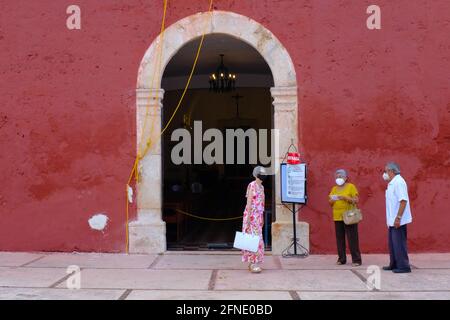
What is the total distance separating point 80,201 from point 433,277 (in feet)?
16.2

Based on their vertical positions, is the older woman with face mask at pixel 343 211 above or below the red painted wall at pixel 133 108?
below

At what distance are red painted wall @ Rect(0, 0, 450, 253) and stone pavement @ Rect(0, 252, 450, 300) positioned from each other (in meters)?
0.56

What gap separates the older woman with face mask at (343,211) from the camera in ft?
24.4

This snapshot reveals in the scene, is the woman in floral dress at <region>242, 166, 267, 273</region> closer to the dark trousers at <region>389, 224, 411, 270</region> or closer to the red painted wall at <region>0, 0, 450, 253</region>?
the red painted wall at <region>0, 0, 450, 253</region>

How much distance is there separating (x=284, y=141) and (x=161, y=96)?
6.36 feet

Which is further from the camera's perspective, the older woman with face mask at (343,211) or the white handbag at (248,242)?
the older woman with face mask at (343,211)

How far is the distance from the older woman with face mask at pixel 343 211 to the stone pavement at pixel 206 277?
19cm

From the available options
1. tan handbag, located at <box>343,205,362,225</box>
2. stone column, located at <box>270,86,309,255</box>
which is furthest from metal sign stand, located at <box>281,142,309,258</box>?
tan handbag, located at <box>343,205,362,225</box>

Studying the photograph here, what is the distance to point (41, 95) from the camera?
27.9 ft

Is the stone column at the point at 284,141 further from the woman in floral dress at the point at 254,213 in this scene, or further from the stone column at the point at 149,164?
the stone column at the point at 149,164

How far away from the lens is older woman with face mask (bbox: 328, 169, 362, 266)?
24.4 ft

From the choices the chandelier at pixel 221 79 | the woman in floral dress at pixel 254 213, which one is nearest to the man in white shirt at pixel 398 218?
the woman in floral dress at pixel 254 213

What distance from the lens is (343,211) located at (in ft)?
24.5

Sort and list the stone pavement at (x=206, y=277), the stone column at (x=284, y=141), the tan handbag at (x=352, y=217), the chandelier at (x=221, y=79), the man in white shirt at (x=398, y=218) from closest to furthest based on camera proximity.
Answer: the stone pavement at (x=206, y=277), the man in white shirt at (x=398, y=218), the tan handbag at (x=352, y=217), the stone column at (x=284, y=141), the chandelier at (x=221, y=79)
